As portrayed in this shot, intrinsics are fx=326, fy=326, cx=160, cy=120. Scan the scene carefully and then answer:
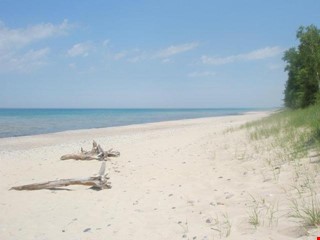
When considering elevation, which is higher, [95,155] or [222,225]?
[222,225]

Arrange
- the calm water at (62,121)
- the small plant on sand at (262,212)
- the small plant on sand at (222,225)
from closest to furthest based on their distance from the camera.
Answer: the small plant on sand at (222,225) → the small plant on sand at (262,212) → the calm water at (62,121)

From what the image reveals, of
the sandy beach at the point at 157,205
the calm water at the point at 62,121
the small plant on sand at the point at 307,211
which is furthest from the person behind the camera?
the calm water at the point at 62,121

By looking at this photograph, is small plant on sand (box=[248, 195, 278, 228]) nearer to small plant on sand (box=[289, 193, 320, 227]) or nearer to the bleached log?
small plant on sand (box=[289, 193, 320, 227])

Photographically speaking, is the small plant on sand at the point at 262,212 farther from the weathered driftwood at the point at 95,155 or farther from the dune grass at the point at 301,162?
the weathered driftwood at the point at 95,155

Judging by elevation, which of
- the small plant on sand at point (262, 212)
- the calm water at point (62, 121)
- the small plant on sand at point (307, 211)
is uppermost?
the small plant on sand at point (307, 211)

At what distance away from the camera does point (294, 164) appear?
22.9 feet

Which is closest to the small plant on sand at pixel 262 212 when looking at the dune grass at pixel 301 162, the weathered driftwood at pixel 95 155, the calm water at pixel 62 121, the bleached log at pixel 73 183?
the dune grass at pixel 301 162

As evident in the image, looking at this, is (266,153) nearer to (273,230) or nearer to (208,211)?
(208,211)

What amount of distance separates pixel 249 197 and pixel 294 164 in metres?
1.86

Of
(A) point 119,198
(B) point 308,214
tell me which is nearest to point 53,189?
(A) point 119,198

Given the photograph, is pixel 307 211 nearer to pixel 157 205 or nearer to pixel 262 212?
pixel 262 212

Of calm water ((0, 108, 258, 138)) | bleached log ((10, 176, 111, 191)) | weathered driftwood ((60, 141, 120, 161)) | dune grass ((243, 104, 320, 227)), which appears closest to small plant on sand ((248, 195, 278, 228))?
dune grass ((243, 104, 320, 227))

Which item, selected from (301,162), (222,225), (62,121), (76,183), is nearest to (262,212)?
(222,225)

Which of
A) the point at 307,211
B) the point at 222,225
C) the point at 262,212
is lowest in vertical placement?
the point at 222,225
